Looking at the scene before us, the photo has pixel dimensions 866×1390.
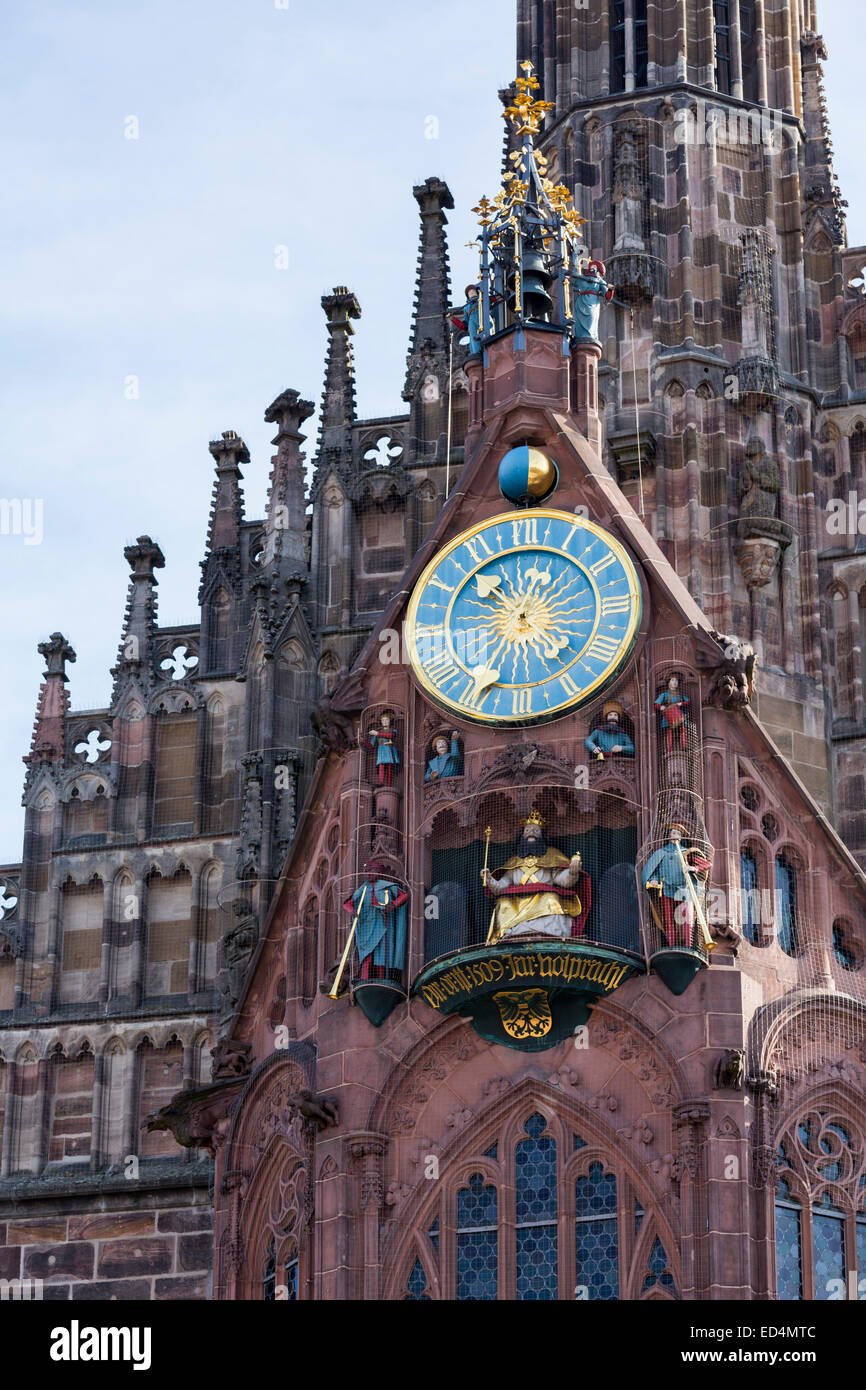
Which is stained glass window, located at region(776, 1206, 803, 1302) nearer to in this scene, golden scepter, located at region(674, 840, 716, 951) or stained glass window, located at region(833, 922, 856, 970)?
golden scepter, located at region(674, 840, 716, 951)

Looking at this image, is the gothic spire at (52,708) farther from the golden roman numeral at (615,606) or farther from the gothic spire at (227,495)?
the golden roman numeral at (615,606)

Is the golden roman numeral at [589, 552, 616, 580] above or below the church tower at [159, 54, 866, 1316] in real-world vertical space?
above

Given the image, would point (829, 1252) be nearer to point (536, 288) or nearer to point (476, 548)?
point (476, 548)

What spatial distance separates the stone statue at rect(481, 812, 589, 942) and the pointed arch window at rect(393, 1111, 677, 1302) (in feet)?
5.61

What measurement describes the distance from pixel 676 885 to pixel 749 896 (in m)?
1.14

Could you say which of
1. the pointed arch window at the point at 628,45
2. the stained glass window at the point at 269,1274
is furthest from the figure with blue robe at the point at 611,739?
the pointed arch window at the point at 628,45

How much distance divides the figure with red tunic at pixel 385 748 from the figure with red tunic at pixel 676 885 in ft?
9.51

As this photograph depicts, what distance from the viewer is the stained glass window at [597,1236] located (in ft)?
102

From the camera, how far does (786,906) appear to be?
32594mm

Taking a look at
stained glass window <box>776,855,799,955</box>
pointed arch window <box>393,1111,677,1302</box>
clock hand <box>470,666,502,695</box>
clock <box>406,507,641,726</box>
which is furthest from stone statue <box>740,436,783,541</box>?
pointed arch window <box>393,1111,677,1302</box>

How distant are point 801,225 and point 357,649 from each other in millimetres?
6957


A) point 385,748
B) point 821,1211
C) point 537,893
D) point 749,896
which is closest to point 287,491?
point 385,748

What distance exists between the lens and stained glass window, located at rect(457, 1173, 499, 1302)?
31344 mm
